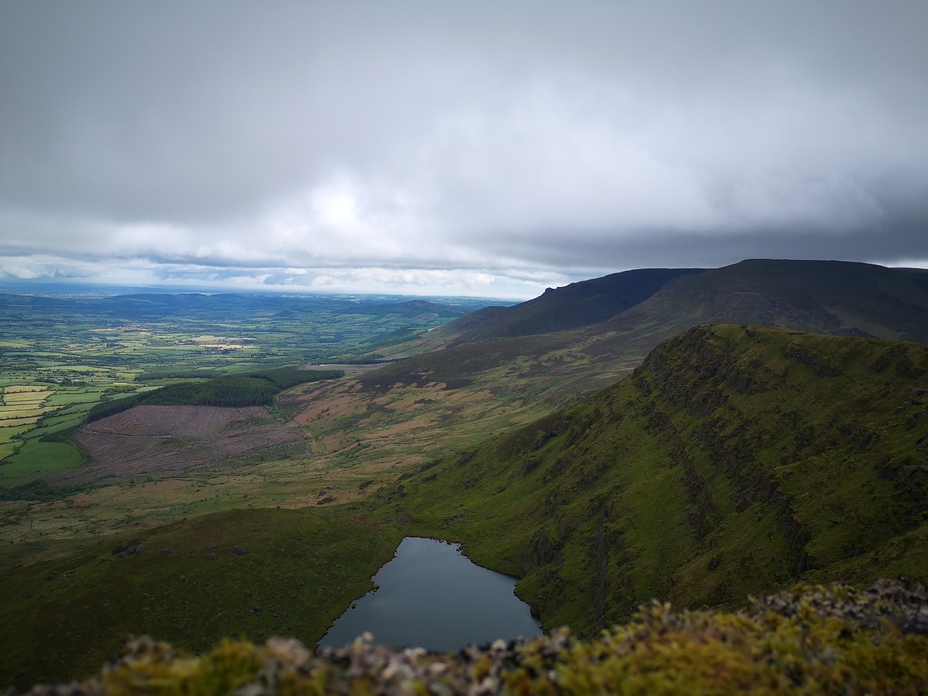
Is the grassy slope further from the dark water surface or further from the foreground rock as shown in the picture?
the foreground rock

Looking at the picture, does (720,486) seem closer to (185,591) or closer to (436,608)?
(436,608)

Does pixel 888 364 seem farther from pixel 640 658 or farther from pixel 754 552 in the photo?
pixel 640 658

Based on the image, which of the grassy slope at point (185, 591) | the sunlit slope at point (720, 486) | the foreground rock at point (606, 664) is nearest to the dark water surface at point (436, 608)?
the grassy slope at point (185, 591)

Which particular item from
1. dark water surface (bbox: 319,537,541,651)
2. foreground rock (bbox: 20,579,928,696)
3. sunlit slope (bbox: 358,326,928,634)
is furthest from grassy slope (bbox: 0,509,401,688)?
foreground rock (bbox: 20,579,928,696)

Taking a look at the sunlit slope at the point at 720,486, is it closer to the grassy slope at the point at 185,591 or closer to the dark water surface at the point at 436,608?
the dark water surface at the point at 436,608

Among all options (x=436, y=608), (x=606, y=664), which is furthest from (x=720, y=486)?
(x=606, y=664)

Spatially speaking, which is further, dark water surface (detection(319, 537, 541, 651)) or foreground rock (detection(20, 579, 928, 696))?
dark water surface (detection(319, 537, 541, 651))

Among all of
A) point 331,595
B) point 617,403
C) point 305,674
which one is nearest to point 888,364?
point 617,403
